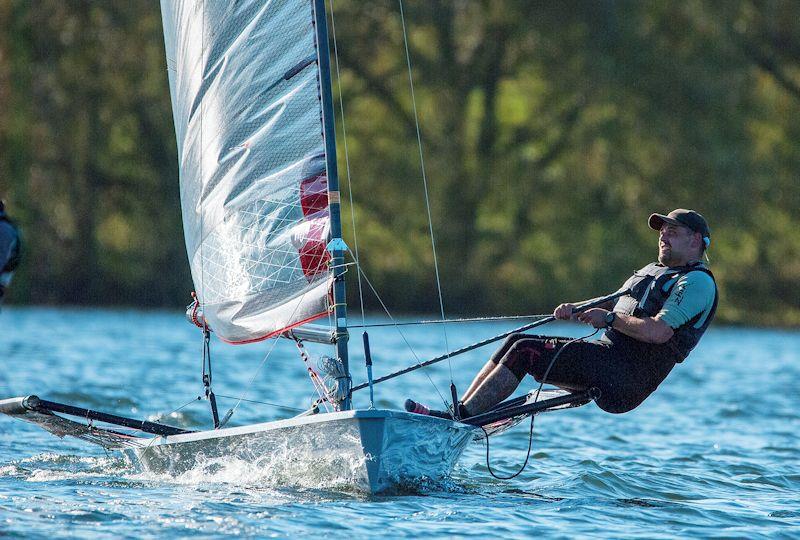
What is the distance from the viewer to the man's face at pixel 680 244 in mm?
7508

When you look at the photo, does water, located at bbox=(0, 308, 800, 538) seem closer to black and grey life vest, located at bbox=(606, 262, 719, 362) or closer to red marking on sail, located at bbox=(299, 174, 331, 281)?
black and grey life vest, located at bbox=(606, 262, 719, 362)

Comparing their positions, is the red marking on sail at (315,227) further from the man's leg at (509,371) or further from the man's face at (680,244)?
the man's face at (680,244)

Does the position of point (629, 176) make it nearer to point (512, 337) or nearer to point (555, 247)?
point (555, 247)

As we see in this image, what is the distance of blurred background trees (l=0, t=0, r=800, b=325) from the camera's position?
22.9 meters

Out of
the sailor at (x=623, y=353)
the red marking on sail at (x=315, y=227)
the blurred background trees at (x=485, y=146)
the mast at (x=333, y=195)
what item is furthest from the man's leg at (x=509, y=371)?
the blurred background trees at (x=485, y=146)

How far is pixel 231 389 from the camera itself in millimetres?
12914

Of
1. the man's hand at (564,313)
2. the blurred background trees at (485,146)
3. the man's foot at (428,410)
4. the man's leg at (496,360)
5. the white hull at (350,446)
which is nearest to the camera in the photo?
the white hull at (350,446)

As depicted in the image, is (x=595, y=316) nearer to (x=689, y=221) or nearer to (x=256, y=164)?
(x=689, y=221)

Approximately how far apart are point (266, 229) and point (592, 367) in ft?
6.45

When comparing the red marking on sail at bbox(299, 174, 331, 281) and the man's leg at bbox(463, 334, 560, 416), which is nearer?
the red marking on sail at bbox(299, 174, 331, 281)

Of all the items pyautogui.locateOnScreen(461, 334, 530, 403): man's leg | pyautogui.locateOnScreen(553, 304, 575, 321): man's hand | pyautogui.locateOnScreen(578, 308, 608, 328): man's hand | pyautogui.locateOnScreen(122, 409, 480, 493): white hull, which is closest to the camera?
pyautogui.locateOnScreen(122, 409, 480, 493): white hull

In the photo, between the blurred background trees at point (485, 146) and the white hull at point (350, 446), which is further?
the blurred background trees at point (485, 146)

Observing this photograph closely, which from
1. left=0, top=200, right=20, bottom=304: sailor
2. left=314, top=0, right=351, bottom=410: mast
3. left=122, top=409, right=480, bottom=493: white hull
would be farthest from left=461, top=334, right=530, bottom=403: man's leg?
left=0, top=200, right=20, bottom=304: sailor

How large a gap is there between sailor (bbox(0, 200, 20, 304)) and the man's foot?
2490mm
